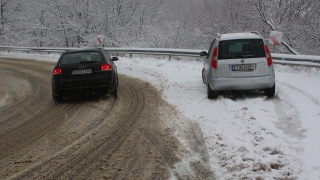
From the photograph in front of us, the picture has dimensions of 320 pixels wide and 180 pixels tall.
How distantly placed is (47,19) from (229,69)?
28884 mm

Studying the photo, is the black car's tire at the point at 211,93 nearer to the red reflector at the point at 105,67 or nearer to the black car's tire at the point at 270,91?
the black car's tire at the point at 270,91

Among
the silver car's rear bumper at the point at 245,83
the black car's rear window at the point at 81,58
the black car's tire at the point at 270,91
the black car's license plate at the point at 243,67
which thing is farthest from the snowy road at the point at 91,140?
the black car's tire at the point at 270,91

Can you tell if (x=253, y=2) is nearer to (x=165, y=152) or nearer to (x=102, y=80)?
(x=102, y=80)

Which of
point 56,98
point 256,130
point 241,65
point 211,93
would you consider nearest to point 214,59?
point 241,65

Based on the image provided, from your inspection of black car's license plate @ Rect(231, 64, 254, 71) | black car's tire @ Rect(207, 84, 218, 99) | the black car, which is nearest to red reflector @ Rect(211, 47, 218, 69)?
black car's license plate @ Rect(231, 64, 254, 71)

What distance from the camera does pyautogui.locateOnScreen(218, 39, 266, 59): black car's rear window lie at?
7242 millimetres

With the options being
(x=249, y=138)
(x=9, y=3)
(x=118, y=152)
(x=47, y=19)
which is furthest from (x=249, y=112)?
(x=9, y=3)

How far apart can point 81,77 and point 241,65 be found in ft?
13.7

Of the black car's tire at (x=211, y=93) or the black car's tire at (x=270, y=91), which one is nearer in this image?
the black car's tire at (x=270, y=91)

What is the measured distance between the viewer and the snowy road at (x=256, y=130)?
3.63 metres

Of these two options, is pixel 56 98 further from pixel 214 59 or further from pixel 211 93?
pixel 214 59

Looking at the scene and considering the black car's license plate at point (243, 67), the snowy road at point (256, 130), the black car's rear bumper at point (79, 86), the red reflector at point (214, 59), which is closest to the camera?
the snowy road at point (256, 130)

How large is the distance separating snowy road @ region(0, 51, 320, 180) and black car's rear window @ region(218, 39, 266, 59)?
1122 mm

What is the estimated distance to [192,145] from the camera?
468cm
